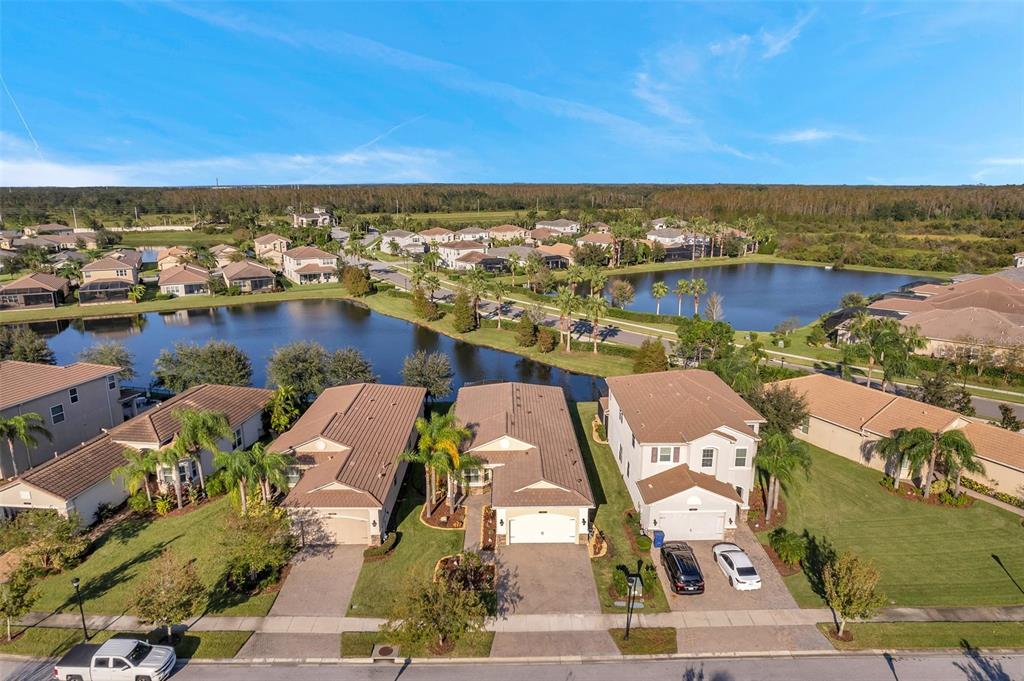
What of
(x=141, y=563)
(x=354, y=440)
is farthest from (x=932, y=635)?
Answer: (x=141, y=563)

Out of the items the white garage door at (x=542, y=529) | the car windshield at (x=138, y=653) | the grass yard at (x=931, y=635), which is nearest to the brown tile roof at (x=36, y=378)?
the car windshield at (x=138, y=653)

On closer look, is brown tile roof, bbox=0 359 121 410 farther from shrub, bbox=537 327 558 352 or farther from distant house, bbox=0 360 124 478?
shrub, bbox=537 327 558 352

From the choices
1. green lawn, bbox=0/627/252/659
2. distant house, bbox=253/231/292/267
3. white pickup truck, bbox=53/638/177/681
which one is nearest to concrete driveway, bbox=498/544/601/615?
green lawn, bbox=0/627/252/659

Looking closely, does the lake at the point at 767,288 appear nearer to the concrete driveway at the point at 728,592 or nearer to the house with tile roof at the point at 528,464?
the house with tile roof at the point at 528,464

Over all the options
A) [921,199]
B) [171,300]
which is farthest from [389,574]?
[921,199]

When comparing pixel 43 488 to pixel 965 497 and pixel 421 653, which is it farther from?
pixel 965 497
